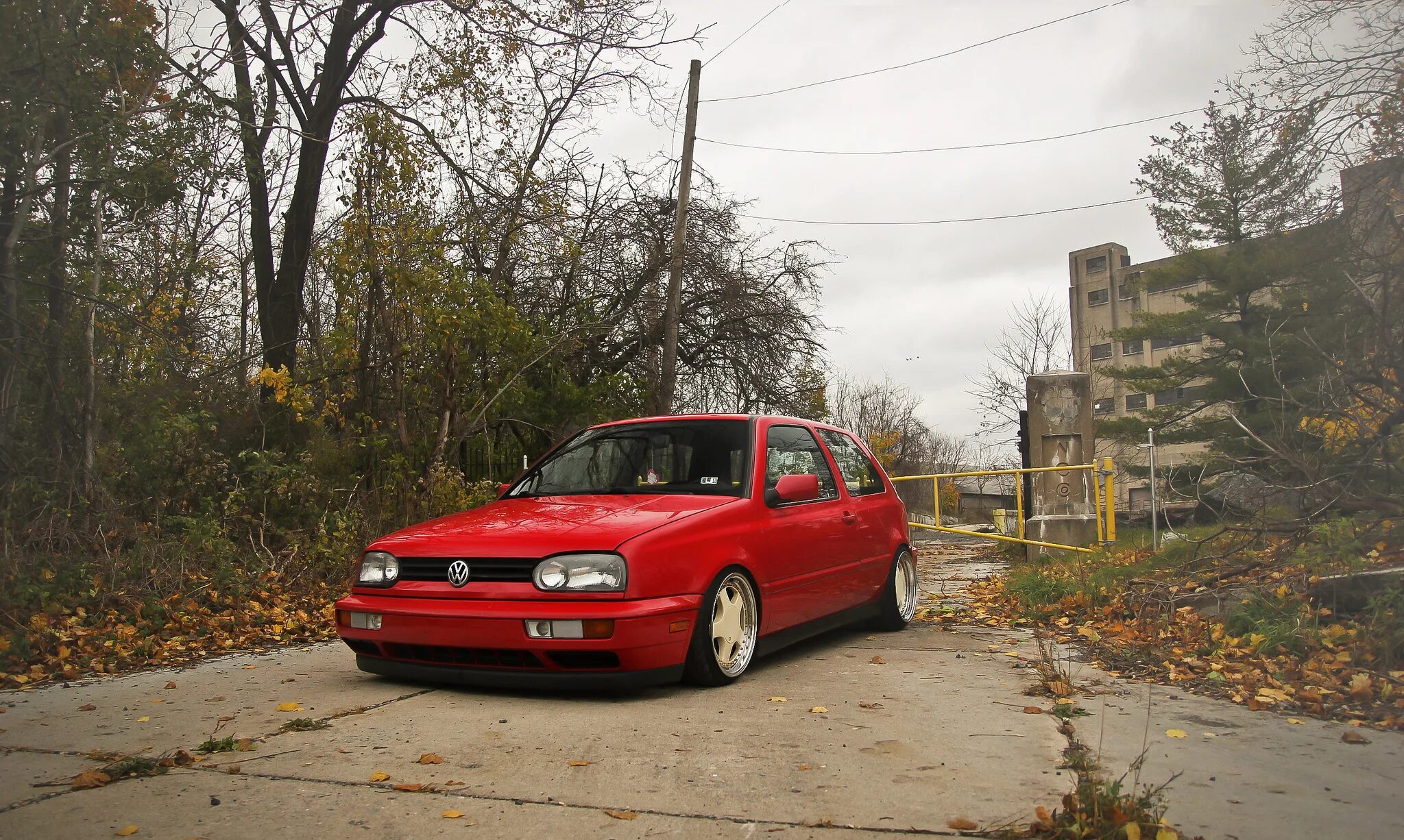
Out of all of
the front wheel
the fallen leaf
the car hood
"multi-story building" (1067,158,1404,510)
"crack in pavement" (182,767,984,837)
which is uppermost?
"multi-story building" (1067,158,1404,510)

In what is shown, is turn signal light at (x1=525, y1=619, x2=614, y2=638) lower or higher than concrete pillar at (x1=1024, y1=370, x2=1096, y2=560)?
lower

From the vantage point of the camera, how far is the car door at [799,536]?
5.91 metres

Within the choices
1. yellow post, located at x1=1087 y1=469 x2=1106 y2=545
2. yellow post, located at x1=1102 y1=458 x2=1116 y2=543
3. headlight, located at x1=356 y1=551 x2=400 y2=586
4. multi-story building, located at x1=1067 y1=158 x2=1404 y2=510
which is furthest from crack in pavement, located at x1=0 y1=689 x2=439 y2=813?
multi-story building, located at x1=1067 y1=158 x2=1404 y2=510

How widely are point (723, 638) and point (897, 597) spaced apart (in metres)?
2.61

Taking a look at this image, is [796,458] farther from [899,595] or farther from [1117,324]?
[1117,324]

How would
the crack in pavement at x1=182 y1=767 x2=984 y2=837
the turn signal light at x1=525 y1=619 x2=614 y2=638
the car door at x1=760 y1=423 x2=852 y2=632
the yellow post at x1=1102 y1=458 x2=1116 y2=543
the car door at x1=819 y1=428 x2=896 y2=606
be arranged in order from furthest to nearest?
the yellow post at x1=1102 y1=458 x2=1116 y2=543 < the car door at x1=819 y1=428 x2=896 y2=606 < the car door at x1=760 y1=423 x2=852 y2=632 < the turn signal light at x1=525 y1=619 x2=614 y2=638 < the crack in pavement at x1=182 y1=767 x2=984 y2=837

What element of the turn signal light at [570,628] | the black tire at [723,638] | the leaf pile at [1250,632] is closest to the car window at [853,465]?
the leaf pile at [1250,632]

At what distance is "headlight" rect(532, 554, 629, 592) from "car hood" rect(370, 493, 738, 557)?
0.05 m

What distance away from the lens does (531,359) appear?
12.9 metres

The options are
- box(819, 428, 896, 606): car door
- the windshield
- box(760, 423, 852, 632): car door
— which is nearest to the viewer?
box(760, 423, 852, 632): car door

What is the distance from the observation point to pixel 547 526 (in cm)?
523

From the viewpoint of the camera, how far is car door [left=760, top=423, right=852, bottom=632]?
5910 millimetres

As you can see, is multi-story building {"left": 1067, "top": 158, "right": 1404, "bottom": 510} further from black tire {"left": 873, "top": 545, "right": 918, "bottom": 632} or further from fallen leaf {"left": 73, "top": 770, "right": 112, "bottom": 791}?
fallen leaf {"left": 73, "top": 770, "right": 112, "bottom": 791}

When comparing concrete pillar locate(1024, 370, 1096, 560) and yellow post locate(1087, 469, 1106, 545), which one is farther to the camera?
concrete pillar locate(1024, 370, 1096, 560)
